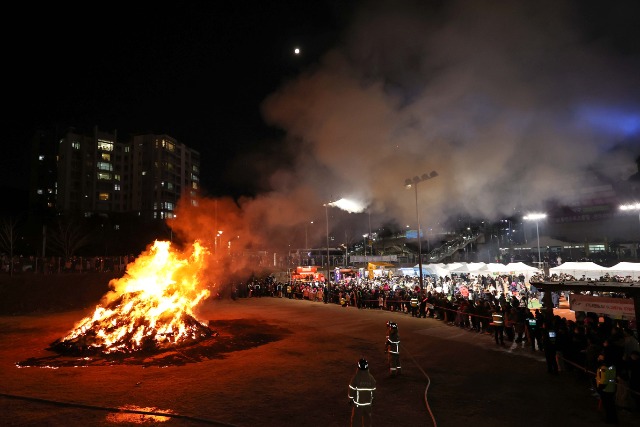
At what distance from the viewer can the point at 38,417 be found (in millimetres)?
8062

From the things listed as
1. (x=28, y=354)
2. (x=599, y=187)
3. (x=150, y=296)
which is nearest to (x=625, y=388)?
(x=150, y=296)

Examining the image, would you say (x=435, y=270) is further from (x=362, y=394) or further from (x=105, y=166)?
(x=105, y=166)

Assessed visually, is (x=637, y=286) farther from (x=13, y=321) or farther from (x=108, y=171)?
(x=108, y=171)

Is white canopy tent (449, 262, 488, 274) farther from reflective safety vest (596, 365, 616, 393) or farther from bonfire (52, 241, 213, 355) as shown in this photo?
reflective safety vest (596, 365, 616, 393)

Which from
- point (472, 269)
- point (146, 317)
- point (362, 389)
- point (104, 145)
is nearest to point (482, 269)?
point (472, 269)

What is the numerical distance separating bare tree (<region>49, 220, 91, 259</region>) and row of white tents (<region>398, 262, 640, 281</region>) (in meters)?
36.2

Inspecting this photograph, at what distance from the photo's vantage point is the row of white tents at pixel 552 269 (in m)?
24.3

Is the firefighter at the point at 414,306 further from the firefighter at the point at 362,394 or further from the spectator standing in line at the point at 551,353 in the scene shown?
the firefighter at the point at 362,394

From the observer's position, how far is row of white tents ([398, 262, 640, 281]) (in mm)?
24339

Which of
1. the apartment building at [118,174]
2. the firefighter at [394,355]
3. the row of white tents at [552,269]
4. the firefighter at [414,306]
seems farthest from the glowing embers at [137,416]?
the apartment building at [118,174]

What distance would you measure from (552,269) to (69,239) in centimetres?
4803

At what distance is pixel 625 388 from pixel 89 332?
16.8m

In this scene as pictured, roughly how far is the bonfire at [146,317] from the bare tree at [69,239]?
28302 mm

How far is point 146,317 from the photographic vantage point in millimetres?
15906
